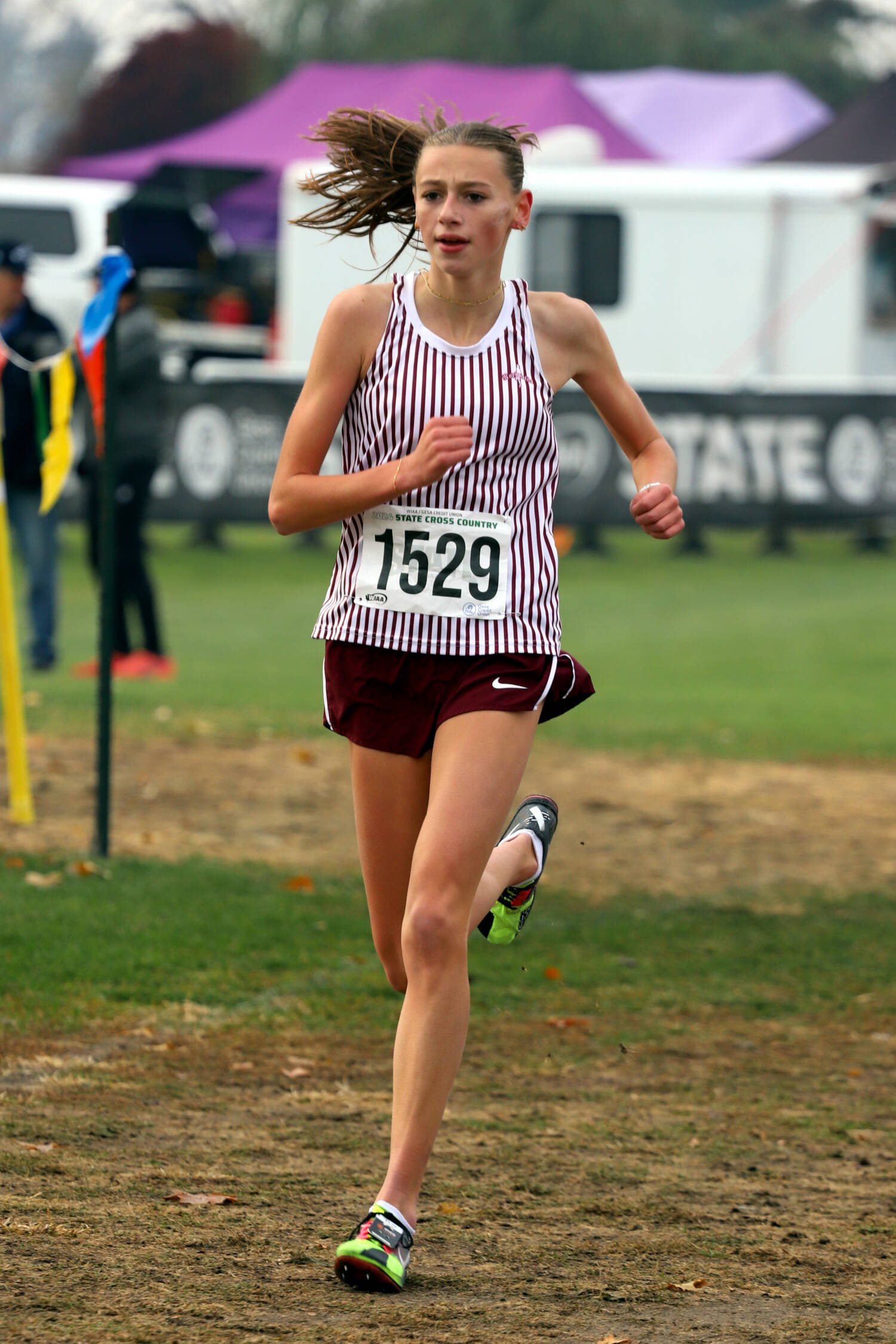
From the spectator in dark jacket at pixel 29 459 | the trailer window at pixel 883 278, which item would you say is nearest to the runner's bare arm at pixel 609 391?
the spectator in dark jacket at pixel 29 459

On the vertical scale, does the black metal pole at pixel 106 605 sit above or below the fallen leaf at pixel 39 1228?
above

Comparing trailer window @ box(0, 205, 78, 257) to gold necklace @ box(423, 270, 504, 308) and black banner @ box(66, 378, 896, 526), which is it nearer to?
black banner @ box(66, 378, 896, 526)

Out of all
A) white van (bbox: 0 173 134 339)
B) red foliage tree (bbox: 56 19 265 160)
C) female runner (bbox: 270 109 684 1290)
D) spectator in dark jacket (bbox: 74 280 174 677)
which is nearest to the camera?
female runner (bbox: 270 109 684 1290)

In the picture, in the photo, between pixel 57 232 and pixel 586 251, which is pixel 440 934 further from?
pixel 57 232

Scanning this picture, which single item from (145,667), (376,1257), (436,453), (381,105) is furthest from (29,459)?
(381,105)

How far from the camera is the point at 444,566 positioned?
391cm

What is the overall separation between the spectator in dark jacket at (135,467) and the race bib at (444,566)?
818cm

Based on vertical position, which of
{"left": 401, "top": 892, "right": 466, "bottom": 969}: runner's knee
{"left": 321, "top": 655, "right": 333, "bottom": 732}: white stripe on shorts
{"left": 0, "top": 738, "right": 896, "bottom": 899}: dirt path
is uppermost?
{"left": 321, "top": 655, "right": 333, "bottom": 732}: white stripe on shorts

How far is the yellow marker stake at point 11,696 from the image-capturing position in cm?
759

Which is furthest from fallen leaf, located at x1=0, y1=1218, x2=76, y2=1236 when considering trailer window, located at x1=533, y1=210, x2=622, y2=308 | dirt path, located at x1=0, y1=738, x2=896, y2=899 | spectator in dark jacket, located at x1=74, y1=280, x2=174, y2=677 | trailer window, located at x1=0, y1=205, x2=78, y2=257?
trailer window, located at x1=0, y1=205, x2=78, y2=257

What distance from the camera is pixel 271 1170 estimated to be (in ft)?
14.0

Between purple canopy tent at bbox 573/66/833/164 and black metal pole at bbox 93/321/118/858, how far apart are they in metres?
22.2

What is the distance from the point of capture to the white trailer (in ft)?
67.3

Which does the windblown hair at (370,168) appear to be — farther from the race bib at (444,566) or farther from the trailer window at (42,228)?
the trailer window at (42,228)
